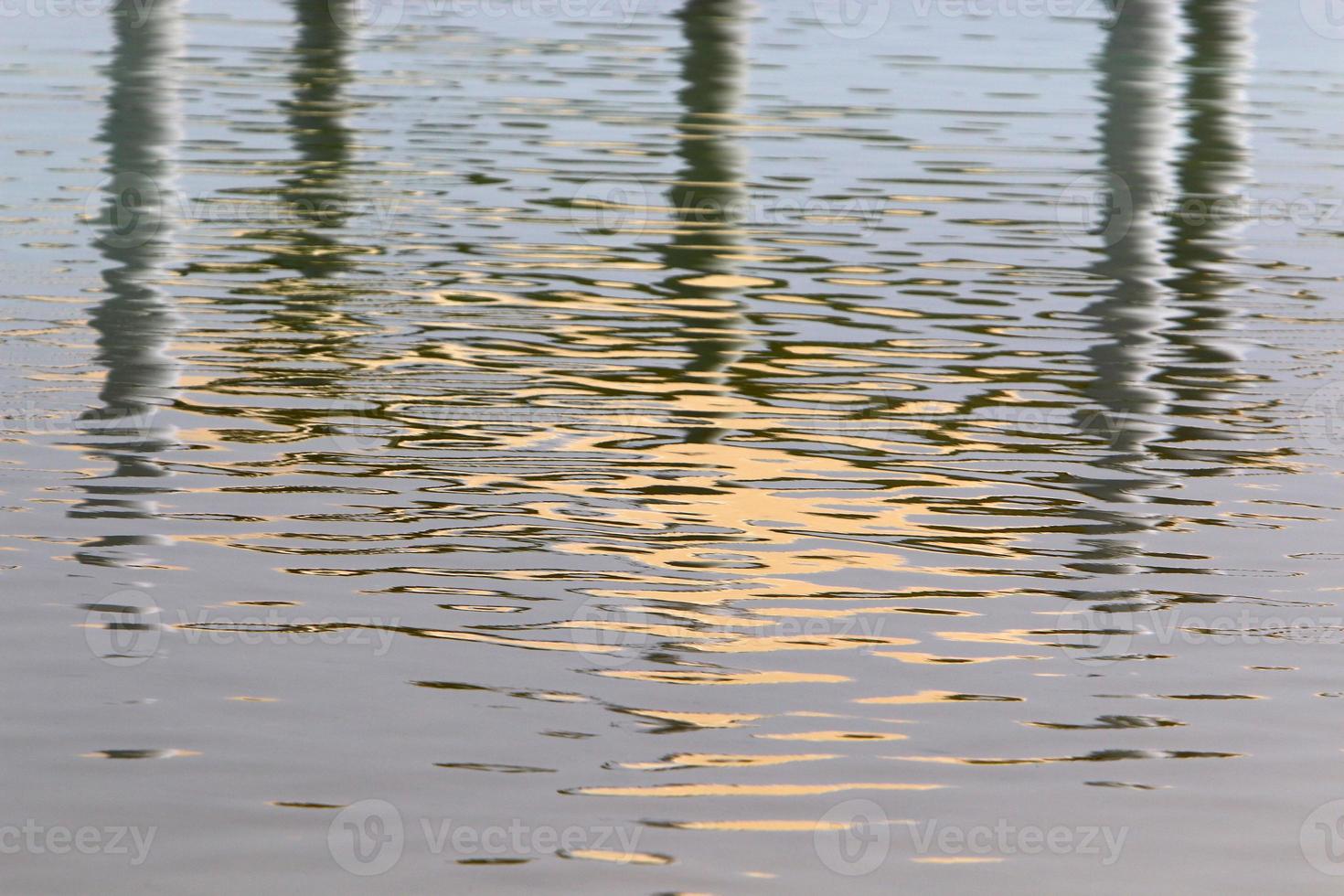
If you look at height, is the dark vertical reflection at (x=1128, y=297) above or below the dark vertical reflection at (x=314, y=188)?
below

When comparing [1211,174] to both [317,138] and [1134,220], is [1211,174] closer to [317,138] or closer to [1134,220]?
[1134,220]

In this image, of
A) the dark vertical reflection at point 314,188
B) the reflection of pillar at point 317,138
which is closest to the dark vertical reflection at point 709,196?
the dark vertical reflection at point 314,188

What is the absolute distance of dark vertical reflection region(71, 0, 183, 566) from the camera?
6.33m

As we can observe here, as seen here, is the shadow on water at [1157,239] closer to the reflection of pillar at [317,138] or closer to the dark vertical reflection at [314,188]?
the dark vertical reflection at [314,188]

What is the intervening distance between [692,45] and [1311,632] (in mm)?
12295

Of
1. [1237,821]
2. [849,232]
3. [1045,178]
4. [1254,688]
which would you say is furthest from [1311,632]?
[1045,178]

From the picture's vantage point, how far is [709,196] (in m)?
11.8

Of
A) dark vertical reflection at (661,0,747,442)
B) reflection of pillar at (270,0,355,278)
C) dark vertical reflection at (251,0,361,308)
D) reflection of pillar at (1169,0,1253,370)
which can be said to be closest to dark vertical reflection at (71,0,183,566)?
dark vertical reflection at (251,0,361,308)

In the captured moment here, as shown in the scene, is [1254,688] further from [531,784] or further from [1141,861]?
[531,784]

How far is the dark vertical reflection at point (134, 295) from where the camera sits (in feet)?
20.8

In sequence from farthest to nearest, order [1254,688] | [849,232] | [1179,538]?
[849,232]
[1179,538]
[1254,688]

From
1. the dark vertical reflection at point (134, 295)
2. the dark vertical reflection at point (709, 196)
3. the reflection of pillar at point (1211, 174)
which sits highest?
the dark vertical reflection at point (134, 295)

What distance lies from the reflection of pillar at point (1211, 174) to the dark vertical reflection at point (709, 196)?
6.80ft

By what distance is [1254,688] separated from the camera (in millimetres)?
5051
